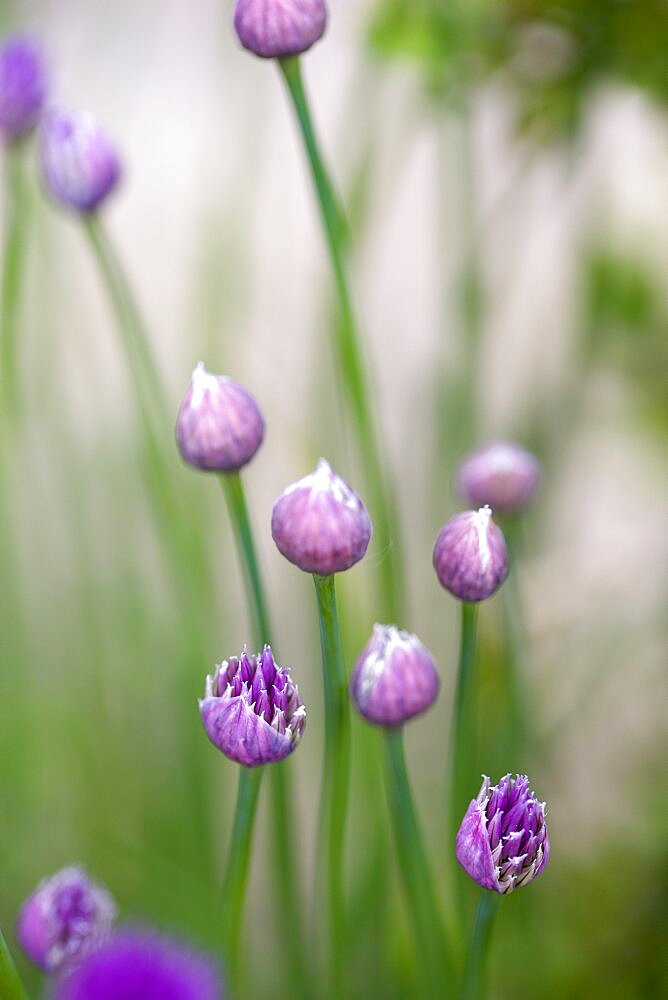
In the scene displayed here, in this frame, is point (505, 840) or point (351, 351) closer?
point (505, 840)

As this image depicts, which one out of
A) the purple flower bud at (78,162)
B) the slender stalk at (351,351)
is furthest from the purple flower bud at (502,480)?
the purple flower bud at (78,162)

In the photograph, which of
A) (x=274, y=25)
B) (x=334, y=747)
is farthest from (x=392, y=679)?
(x=274, y=25)

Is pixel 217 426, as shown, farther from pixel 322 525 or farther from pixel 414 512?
pixel 414 512

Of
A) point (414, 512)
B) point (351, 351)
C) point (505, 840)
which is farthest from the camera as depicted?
point (414, 512)

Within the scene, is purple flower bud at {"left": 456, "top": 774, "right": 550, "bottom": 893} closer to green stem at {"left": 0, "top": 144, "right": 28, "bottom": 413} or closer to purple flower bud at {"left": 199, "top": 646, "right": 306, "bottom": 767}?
purple flower bud at {"left": 199, "top": 646, "right": 306, "bottom": 767}

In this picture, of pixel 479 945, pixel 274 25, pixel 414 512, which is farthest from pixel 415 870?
pixel 414 512

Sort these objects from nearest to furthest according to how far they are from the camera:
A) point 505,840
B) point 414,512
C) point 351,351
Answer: point 505,840 → point 351,351 → point 414,512

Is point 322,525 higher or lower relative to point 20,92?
lower
